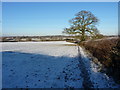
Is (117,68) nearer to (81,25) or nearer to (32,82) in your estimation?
(32,82)

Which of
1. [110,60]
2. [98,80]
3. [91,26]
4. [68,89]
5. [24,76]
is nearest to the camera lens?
[68,89]

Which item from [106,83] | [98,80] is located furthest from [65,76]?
[106,83]

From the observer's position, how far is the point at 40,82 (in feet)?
16.4

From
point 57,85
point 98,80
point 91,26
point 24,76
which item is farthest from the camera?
point 91,26

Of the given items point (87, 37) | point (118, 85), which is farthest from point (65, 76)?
point (87, 37)

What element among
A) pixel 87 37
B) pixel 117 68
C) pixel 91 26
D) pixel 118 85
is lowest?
pixel 118 85

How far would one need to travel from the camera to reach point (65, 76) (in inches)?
226

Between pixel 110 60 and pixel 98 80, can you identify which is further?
pixel 110 60

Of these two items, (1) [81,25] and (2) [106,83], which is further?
(1) [81,25]

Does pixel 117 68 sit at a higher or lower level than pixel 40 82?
higher

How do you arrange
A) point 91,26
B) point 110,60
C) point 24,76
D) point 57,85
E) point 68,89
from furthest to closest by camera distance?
point 91,26 → point 110,60 → point 24,76 → point 57,85 → point 68,89

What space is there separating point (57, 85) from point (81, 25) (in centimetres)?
2771

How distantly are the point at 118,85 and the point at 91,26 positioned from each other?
1072 inches

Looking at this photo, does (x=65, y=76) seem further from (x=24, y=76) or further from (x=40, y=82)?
(x=24, y=76)
